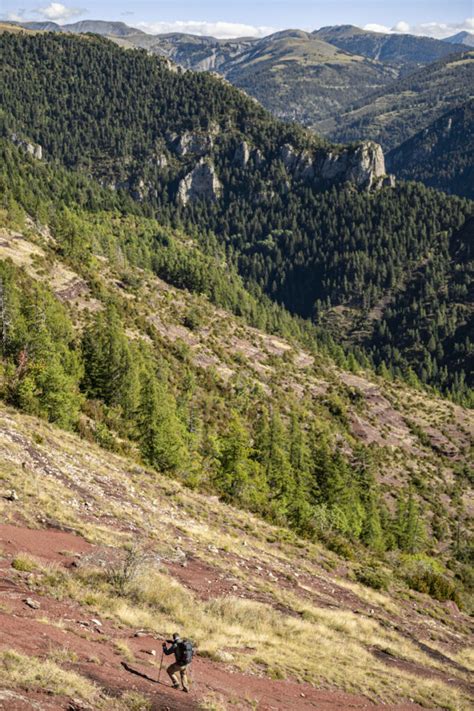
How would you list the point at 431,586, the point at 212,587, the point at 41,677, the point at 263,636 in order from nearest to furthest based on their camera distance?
the point at 41,677 < the point at 263,636 < the point at 212,587 < the point at 431,586

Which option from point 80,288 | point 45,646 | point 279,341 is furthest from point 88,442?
point 279,341

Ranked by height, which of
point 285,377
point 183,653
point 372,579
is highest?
point 183,653

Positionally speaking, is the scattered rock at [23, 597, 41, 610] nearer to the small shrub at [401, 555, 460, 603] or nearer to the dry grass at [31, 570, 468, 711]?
the dry grass at [31, 570, 468, 711]

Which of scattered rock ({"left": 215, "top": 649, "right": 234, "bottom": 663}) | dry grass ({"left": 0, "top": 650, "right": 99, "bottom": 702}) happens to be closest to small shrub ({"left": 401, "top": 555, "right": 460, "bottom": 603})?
scattered rock ({"left": 215, "top": 649, "right": 234, "bottom": 663})

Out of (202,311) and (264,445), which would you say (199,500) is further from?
(202,311)

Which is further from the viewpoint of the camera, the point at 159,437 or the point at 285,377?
the point at 285,377

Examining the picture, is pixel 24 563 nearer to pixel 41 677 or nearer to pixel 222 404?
pixel 41 677

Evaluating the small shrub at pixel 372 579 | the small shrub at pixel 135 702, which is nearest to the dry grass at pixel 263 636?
the small shrub at pixel 135 702

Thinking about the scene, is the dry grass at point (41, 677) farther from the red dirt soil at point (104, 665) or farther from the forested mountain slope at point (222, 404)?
the forested mountain slope at point (222, 404)

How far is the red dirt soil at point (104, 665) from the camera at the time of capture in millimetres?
11586

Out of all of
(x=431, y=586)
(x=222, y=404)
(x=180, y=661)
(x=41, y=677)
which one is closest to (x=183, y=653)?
(x=180, y=661)

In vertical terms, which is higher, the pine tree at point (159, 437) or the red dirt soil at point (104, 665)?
the red dirt soil at point (104, 665)

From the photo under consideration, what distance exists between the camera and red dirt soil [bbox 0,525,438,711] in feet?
38.0

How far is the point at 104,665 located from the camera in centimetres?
1253
